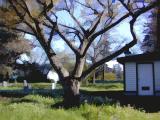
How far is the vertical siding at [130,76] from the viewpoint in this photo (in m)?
30.8

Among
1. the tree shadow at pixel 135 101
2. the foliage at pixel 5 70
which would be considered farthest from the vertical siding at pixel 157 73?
the foliage at pixel 5 70

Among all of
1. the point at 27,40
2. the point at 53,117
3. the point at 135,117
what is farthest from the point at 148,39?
the point at 53,117

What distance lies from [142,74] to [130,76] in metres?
0.93

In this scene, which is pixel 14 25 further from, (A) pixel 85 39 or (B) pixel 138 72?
(B) pixel 138 72

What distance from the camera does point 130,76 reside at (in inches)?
1219

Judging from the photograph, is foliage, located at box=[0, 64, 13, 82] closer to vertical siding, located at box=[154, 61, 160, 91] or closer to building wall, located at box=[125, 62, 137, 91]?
building wall, located at box=[125, 62, 137, 91]

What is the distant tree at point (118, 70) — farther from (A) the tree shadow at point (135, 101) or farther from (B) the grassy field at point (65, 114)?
(B) the grassy field at point (65, 114)

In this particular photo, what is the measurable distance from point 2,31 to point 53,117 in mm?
48916

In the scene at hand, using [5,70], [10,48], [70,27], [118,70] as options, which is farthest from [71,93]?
[118,70]

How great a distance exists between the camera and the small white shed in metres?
30.0

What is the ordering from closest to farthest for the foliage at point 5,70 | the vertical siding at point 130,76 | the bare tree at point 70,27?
the bare tree at point 70,27, the vertical siding at point 130,76, the foliage at point 5,70

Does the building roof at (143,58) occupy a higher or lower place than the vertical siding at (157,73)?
higher

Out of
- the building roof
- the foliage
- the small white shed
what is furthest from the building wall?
the foliage

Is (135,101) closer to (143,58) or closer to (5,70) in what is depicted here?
(143,58)
